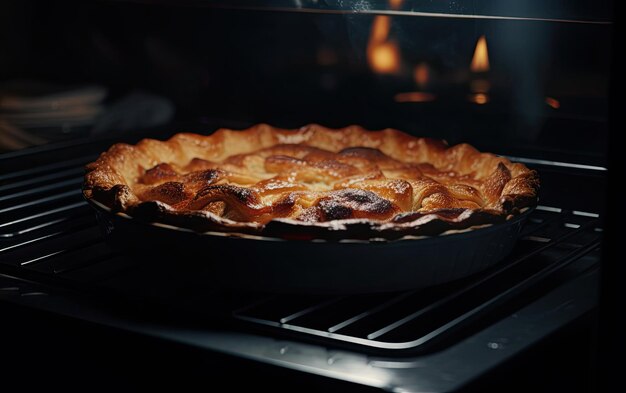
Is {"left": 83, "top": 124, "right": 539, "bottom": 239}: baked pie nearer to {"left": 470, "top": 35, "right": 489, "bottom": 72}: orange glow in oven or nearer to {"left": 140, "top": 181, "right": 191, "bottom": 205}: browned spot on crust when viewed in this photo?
{"left": 140, "top": 181, "right": 191, "bottom": 205}: browned spot on crust

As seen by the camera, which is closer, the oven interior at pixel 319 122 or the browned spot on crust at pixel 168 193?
the oven interior at pixel 319 122

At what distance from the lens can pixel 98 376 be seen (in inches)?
55.2

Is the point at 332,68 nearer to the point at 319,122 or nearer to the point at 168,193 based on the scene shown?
the point at 319,122

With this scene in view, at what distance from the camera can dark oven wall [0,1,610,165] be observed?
7.45 ft

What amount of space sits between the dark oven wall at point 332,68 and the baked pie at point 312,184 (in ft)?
0.89

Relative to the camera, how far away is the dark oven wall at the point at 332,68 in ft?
7.45

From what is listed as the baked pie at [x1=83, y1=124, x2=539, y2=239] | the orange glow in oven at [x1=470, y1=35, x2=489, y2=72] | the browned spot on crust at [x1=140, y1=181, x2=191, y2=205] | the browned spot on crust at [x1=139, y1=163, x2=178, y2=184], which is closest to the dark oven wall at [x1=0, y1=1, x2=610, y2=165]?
the orange glow in oven at [x1=470, y1=35, x2=489, y2=72]

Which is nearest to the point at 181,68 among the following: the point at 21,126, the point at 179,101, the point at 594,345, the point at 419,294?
the point at 179,101

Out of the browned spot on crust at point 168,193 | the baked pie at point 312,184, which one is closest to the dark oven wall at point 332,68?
the baked pie at point 312,184

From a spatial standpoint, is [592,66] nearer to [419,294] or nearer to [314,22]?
[314,22]

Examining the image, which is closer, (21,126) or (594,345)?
(594,345)

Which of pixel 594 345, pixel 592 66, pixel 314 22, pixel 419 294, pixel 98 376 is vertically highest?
pixel 314 22

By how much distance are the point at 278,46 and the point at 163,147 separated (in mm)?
620

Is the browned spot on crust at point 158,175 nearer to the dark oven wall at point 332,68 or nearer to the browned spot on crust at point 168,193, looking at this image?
the browned spot on crust at point 168,193
